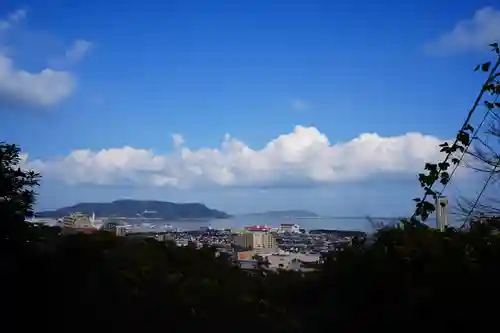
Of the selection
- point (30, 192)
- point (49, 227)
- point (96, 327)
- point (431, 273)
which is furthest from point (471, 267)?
point (30, 192)

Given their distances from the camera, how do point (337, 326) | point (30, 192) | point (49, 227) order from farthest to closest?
point (30, 192)
point (49, 227)
point (337, 326)

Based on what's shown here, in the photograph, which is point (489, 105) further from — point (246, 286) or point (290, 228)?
point (246, 286)

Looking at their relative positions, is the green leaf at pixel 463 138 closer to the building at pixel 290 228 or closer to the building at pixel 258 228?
the building at pixel 290 228

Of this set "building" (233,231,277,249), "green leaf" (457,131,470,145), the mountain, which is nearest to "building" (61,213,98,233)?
the mountain

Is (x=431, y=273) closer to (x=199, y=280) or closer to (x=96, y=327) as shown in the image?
(x=199, y=280)

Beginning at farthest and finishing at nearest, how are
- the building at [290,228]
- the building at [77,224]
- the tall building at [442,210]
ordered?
the building at [290,228] → the tall building at [442,210] → the building at [77,224]

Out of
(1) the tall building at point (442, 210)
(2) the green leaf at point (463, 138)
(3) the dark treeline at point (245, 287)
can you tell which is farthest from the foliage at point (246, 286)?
(2) the green leaf at point (463, 138)

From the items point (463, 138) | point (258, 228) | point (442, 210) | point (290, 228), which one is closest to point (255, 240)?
point (258, 228)
